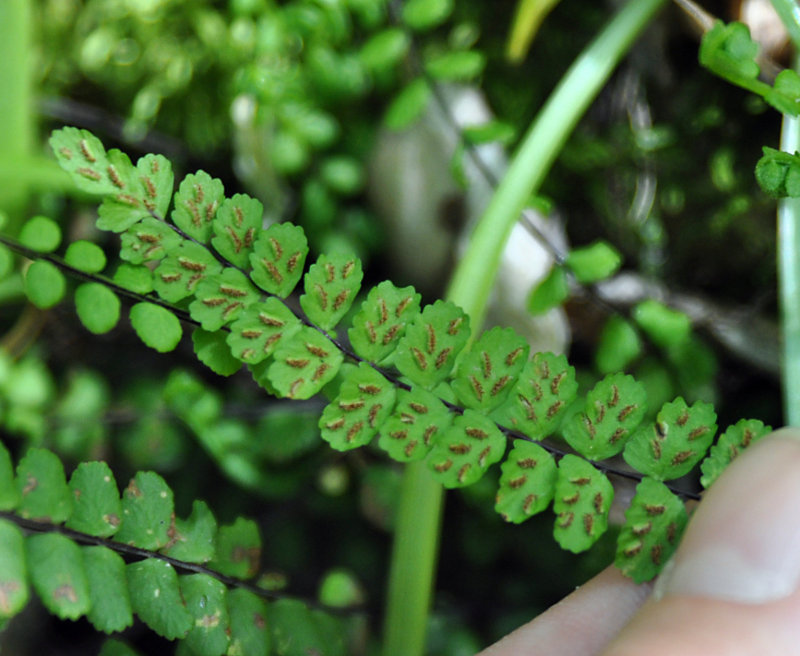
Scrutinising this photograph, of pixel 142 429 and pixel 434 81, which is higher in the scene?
pixel 434 81

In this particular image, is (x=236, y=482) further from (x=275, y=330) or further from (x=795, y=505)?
(x=795, y=505)

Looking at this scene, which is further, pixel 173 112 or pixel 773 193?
pixel 173 112

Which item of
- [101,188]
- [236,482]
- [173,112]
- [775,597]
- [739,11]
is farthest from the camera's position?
[173,112]

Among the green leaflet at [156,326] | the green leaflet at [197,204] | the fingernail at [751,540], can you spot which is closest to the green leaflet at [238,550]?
the green leaflet at [156,326]

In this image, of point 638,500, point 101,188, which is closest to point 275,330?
point 101,188

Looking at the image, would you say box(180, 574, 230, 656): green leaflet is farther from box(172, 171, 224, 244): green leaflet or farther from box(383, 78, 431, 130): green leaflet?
box(383, 78, 431, 130): green leaflet

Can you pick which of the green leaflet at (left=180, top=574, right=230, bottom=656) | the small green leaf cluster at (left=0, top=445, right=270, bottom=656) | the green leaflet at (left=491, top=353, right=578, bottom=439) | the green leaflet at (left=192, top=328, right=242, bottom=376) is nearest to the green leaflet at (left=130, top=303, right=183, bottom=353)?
the green leaflet at (left=192, top=328, right=242, bottom=376)
